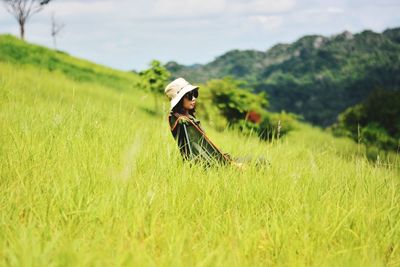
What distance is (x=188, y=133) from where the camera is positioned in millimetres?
3602

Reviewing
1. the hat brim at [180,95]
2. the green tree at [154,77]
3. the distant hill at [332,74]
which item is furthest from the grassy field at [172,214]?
the distant hill at [332,74]

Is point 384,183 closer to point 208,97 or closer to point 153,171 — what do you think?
point 153,171

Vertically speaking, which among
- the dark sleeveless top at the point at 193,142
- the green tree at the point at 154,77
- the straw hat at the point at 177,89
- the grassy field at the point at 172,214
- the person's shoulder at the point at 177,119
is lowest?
the grassy field at the point at 172,214

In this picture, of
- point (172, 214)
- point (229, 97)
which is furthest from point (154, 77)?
point (172, 214)

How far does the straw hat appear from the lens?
12.5ft

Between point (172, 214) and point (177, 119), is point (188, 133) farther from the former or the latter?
point (172, 214)

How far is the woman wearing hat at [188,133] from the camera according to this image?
3.50m

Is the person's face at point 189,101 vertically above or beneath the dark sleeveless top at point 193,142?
above

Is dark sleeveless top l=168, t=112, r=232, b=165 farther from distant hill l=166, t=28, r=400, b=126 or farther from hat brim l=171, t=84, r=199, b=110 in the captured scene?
distant hill l=166, t=28, r=400, b=126

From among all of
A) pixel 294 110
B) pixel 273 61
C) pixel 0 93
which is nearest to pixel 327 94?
pixel 294 110

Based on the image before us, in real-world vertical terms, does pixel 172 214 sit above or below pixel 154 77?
below

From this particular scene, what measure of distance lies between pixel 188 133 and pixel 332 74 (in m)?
109

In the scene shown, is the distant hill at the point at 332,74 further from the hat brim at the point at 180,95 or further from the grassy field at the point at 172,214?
the grassy field at the point at 172,214

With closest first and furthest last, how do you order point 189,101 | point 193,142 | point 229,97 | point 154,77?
1. point 193,142
2. point 189,101
3. point 229,97
4. point 154,77
